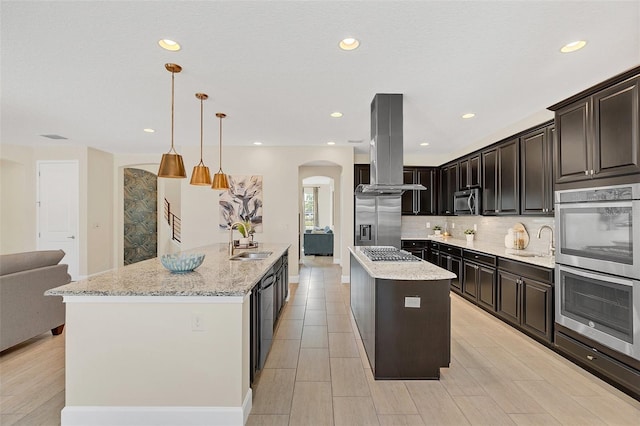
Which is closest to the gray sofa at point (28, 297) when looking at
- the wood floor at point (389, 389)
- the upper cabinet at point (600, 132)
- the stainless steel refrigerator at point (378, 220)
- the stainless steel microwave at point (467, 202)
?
the wood floor at point (389, 389)

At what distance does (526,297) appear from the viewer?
10.7 ft

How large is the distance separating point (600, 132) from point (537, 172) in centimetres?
129

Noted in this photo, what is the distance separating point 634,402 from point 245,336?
2.87m

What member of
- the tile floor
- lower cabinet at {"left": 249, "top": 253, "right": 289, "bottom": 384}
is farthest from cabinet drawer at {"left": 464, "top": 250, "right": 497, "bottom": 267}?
lower cabinet at {"left": 249, "top": 253, "right": 289, "bottom": 384}

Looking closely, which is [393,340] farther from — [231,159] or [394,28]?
[231,159]

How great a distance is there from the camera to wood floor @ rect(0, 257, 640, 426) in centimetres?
202

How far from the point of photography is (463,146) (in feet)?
19.3

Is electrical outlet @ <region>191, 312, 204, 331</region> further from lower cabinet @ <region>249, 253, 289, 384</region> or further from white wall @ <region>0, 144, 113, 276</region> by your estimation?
white wall @ <region>0, 144, 113, 276</region>

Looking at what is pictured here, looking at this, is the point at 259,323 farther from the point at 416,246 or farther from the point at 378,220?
the point at 416,246

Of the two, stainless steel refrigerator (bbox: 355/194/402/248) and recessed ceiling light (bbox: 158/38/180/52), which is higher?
recessed ceiling light (bbox: 158/38/180/52)

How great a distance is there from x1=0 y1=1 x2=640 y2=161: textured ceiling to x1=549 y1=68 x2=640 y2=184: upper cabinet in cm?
37

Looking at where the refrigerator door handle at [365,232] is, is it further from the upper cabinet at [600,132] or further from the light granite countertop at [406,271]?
the upper cabinet at [600,132]

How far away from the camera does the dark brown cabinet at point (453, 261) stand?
15.7ft

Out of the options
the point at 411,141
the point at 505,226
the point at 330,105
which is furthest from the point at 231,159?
the point at 505,226
